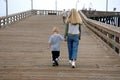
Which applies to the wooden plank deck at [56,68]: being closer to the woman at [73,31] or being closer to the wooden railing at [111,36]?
the wooden railing at [111,36]

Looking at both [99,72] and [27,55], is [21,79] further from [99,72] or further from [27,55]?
[27,55]

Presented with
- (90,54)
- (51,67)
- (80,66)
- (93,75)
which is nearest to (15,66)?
(51,67)

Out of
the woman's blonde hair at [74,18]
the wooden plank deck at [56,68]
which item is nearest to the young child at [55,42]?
the wooden plank deck at [56,68]

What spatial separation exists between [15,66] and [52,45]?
1187 mm

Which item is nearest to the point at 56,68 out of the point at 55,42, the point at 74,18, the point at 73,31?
the point at 55,42

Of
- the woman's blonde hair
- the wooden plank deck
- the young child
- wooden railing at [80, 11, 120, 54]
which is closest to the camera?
the wooden plank deck

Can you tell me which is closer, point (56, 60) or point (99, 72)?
point (99, 72)

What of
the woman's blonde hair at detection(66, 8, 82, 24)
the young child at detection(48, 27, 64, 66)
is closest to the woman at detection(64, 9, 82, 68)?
the woman's blonde hair at detection(66, 8, 82, 24)

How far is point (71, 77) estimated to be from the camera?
881 cm

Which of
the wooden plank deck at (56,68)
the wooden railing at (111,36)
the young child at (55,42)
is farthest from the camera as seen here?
the wooden railing at (111,36)

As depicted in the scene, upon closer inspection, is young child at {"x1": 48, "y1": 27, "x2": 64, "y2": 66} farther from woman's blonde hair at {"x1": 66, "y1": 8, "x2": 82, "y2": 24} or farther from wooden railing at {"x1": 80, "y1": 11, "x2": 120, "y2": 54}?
wooden railing at {"x1": 80, "y1": 11, "x2": 120, "y2": 54}

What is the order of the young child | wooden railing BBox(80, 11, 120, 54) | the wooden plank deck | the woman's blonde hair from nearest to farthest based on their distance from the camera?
the wooden plank deck < the woman's blonde hair < the young child < wooden railing BBox(80, 11, 120, 54)

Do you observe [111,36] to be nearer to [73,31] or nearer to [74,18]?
[73,31]

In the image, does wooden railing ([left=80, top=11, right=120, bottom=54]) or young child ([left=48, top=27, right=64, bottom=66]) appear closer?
young child ([left=48, top=27, right=64, bottom=66])
